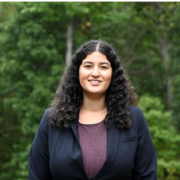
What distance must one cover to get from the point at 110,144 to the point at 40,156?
1.61 ft

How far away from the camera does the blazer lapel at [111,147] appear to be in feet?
6.44

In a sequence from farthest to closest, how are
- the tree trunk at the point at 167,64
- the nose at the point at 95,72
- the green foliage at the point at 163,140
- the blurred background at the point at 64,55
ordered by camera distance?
the tree trunk at the point at 167,64, the blurred background at the point at 64,55, the green foliage at the point at 163,140, the nose at the point at 95,72

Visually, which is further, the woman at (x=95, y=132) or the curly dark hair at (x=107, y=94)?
the curly dark hair at (x=107, y=94)

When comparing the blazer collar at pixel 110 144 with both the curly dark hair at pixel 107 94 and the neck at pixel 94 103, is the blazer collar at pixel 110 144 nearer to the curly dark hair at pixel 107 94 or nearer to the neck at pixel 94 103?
the curly dark hair at pixel 107 94

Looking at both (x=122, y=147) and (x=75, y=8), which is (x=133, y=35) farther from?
(x=122, y=147)

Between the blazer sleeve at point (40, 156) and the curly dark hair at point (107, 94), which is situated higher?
the curly dark hair at point (107, 94)

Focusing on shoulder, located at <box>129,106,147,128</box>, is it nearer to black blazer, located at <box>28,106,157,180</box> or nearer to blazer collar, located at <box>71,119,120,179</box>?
A: black blazer, located at <box>28,106,157,180</box>

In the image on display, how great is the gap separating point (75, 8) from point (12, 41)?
302cm

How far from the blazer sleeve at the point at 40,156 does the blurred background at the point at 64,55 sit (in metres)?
7.07

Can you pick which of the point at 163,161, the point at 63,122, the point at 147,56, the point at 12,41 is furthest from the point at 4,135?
the point at 63,122

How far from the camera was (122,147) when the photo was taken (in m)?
2.04

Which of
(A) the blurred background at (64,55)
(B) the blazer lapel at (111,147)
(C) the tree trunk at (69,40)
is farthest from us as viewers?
(C) the tree trunk at (69,40)

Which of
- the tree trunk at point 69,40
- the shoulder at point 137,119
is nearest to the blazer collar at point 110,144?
the shoulder at point 137,119

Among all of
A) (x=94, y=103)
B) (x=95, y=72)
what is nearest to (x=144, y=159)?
(x=94, y=103)
